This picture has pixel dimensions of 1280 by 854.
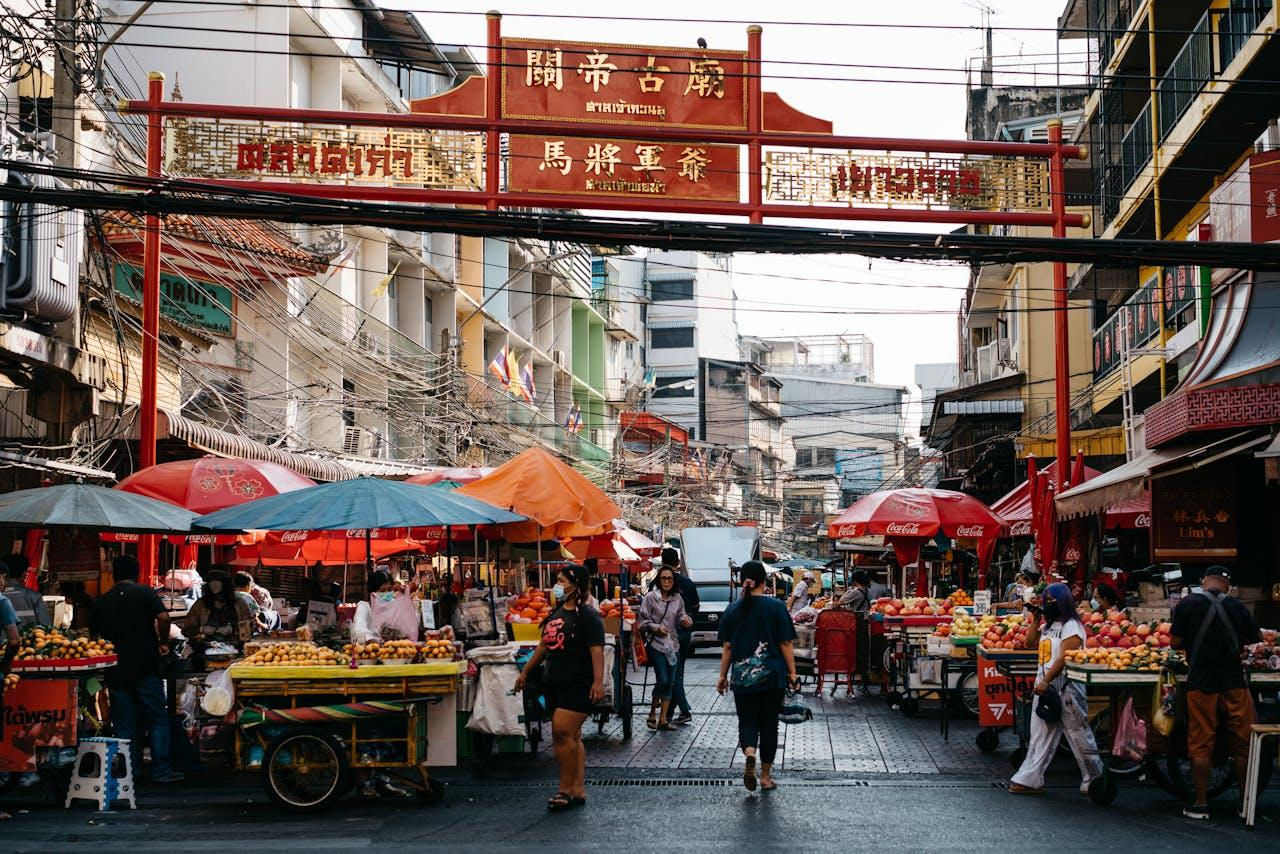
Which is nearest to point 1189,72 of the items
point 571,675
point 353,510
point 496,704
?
point 353,510

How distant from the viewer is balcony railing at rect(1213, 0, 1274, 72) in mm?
20547

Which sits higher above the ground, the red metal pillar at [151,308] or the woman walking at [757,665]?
the red metal pillar at [151,308]

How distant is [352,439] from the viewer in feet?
116

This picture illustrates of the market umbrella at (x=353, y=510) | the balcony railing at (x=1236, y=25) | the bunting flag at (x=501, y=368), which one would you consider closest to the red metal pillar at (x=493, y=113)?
Answer: the market umbrella at (x=353, y=510)

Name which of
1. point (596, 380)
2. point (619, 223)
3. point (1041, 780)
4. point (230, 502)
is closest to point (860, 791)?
point (1041, 780)

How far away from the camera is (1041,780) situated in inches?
449

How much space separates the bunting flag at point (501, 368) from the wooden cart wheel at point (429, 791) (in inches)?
1335

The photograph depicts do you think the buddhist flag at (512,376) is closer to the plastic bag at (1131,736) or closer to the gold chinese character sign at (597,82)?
the gold chinese character sign at (597,82)

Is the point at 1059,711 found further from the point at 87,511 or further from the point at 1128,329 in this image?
the point at 1128,329

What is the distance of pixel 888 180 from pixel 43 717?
494 inches

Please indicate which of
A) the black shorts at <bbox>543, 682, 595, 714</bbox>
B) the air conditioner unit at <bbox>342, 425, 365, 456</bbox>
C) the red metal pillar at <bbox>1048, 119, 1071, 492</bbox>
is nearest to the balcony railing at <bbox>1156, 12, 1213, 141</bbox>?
the red metal pillar at <bbox>1048, 119, 1071, 492</bbox>

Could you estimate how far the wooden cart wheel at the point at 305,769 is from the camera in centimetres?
1077

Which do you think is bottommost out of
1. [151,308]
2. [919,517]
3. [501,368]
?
[919,517]

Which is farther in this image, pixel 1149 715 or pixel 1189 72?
pixel 1189 72
